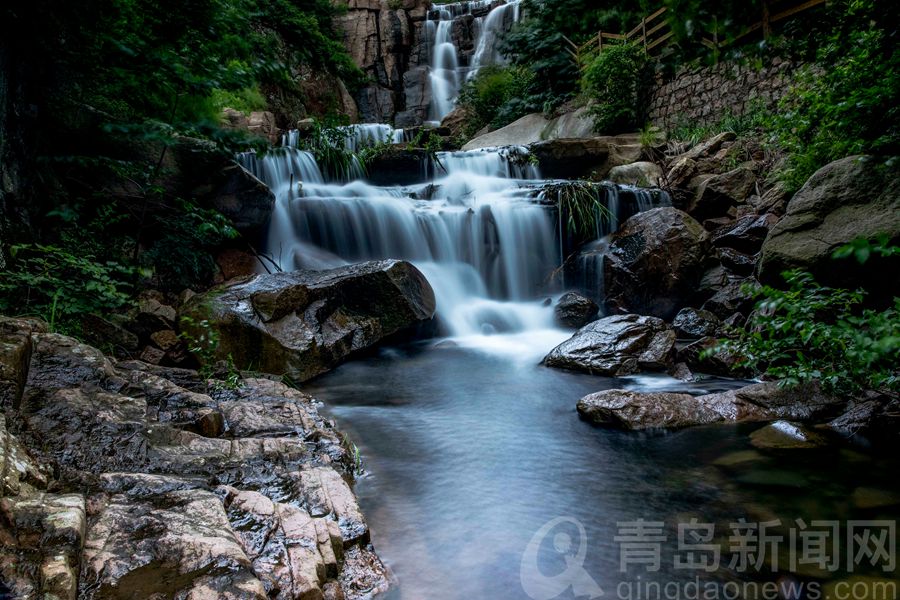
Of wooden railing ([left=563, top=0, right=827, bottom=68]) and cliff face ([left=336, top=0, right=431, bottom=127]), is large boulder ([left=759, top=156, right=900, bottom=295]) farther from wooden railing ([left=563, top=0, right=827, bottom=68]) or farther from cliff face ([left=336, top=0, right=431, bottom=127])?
cliff face ([left=336, top=0, right=431, bottom=127])

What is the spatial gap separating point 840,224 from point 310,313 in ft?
18.5

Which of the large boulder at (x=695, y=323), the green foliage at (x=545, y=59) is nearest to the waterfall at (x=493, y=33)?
the green foliage at (x=545, y=59)

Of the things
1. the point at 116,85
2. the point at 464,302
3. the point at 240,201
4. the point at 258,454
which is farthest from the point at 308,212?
the point at 258,454

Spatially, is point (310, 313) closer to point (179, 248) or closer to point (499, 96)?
point (179, 248)

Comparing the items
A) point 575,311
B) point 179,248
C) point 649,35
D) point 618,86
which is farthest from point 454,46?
point 179,248

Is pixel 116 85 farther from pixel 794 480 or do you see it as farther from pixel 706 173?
pixel 706 173

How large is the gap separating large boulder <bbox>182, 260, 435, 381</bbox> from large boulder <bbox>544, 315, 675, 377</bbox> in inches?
79.9

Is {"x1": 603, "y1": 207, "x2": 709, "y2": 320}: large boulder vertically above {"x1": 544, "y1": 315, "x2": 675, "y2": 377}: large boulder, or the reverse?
{"x1": 603, "y1": 207, "x2": 709, "y2": 320}: large boulder

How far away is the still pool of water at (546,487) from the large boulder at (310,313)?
0.83 metres

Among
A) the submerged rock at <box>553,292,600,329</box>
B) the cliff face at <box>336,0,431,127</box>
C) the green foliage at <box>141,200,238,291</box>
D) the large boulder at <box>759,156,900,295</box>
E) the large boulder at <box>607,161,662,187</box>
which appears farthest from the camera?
the cliff face at <box>336,0,431,127</box>

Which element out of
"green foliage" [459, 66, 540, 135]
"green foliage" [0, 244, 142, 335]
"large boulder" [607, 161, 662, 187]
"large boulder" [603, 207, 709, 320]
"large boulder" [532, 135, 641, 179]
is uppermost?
"green foliage" [459, 66, 540, 135]

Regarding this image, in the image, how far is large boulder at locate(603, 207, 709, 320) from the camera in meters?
8.02

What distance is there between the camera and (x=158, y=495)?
2.09 m

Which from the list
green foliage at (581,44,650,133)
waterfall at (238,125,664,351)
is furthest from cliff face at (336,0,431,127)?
waterfall at (238,125,664,351)
